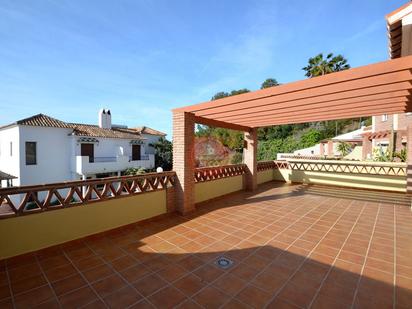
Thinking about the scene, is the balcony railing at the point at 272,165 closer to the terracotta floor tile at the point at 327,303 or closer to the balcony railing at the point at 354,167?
the balcony railing at the point at 354,167

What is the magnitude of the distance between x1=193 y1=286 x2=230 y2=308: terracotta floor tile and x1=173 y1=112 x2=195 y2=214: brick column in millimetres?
2958

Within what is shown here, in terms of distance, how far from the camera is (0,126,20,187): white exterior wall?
1464 cm

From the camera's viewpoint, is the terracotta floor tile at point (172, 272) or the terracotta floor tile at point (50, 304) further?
the terracotta floor tile at point (172, 272)

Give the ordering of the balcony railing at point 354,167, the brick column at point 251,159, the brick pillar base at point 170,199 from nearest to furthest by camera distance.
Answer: the brick pillar base at point 170,199 < the balcony railing at point 354,167 < the brick column at point 251,159

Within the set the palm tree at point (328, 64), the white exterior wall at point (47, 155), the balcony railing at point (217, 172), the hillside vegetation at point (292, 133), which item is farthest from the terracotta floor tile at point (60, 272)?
the palm tree at point (328, 64)

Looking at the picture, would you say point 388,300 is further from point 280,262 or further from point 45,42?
point 45,42

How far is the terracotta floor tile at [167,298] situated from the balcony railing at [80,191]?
2.40 metres

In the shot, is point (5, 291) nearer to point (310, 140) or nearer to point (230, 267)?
point (230, 267)

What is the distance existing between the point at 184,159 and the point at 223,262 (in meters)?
2.92

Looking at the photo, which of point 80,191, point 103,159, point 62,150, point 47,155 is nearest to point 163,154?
point 103,159

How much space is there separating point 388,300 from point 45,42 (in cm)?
1127

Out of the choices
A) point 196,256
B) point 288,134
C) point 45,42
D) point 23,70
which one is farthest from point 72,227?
point 288,134

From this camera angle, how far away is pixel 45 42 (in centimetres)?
729

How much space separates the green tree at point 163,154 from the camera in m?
22.5
